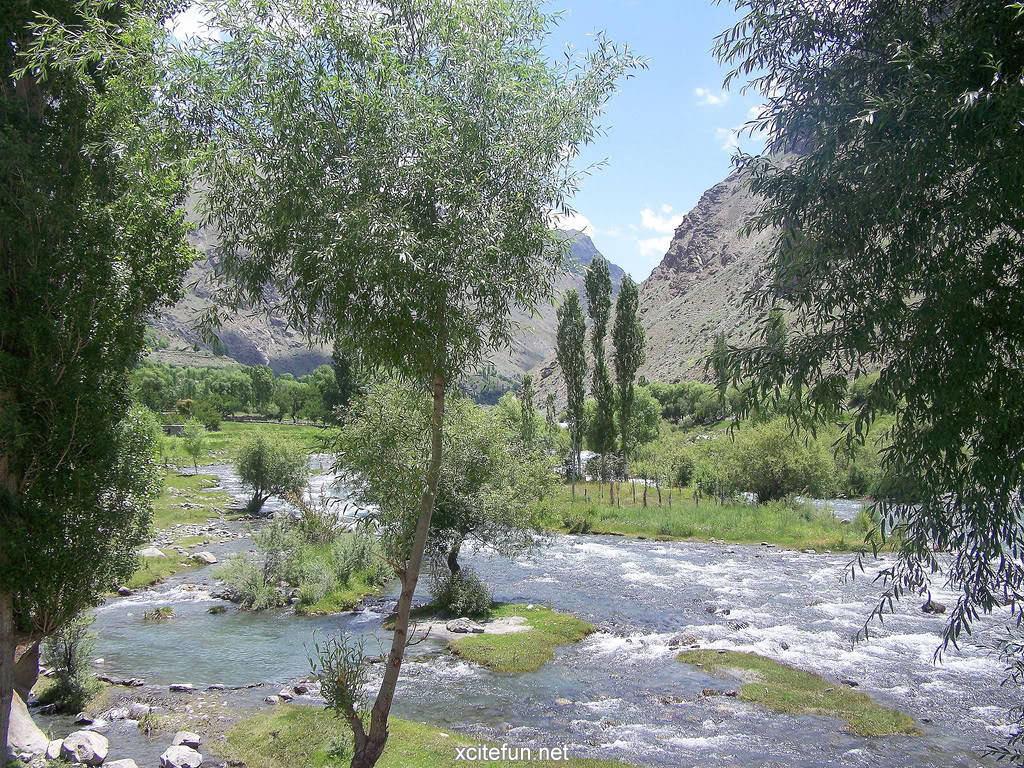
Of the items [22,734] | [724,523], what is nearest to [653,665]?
[22,734]

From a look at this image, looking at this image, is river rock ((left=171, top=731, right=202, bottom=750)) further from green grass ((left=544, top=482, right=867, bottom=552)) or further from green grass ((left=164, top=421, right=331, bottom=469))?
green grass ((left=164, top=421, right=331, bottom=469))

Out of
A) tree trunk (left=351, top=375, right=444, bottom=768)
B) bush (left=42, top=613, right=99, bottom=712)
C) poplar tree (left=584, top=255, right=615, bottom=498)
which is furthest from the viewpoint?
poplar tree (left=584, top=255, right=615, bottom=498)

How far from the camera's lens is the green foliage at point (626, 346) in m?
63.0

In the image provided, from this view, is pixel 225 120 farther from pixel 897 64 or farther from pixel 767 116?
pixel 897 64

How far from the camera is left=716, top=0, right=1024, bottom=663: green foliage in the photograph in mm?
5844

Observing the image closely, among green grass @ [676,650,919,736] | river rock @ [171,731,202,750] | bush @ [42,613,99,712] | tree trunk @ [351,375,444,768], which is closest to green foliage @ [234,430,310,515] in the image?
bush @ [42,613,99,712]

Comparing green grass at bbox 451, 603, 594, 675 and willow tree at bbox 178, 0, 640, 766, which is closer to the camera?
willow tree at bbox 178, 0, 640, 766

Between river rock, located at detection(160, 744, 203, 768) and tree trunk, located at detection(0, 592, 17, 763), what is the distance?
171 inches

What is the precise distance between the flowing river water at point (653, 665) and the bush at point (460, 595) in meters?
2.33

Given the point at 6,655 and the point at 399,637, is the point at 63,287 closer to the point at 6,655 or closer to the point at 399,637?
the point at 6,655

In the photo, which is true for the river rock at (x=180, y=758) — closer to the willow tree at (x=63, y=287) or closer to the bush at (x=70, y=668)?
the willow tree at (x=63, y=287)

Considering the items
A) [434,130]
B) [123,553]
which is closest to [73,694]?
[123,553]

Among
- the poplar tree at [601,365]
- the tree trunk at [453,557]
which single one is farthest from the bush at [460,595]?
the poplar tree at [601,365]

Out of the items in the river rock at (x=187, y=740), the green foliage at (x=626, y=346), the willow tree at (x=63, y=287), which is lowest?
the river rock at (x=187, y=740)
